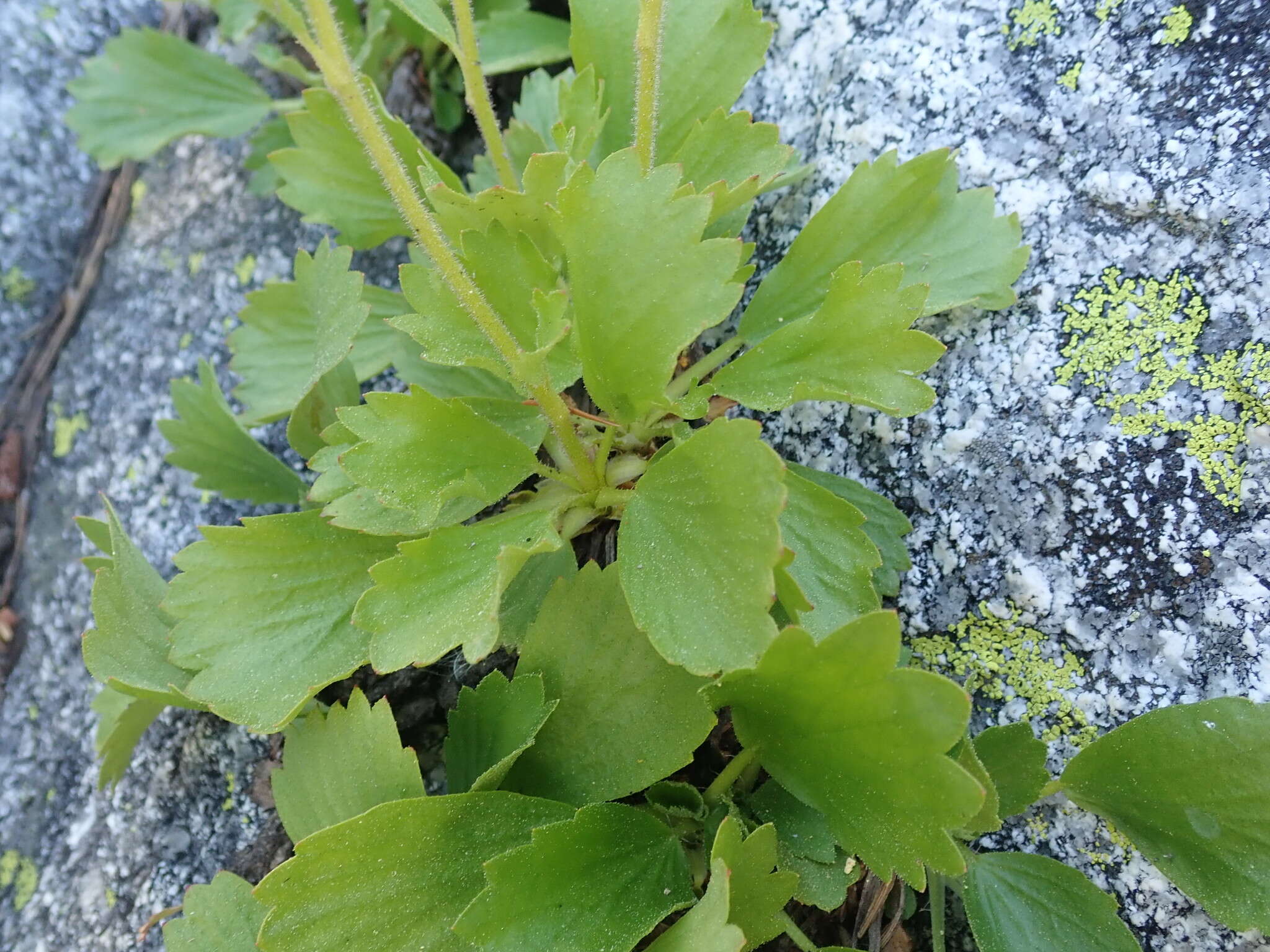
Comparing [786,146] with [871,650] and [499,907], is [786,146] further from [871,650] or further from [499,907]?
[499,907]

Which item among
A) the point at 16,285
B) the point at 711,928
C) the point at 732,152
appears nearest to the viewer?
the point at 711,928

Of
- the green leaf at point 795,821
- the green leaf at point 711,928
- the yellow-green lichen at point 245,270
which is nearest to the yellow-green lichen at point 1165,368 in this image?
the green leaf at point 795,821

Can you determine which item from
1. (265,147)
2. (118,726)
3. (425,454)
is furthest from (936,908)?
(265,147)

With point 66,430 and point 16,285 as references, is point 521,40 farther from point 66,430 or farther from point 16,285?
point 16,285

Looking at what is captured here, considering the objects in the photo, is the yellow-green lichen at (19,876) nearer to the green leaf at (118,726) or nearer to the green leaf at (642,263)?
the green leaf at (118,726)

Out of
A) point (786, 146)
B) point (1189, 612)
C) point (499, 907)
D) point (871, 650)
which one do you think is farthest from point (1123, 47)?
point (499, 907)
